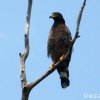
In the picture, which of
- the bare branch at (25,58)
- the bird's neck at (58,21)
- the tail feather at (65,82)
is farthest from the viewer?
the bird's neck at (58,21)

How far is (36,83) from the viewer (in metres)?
7.04

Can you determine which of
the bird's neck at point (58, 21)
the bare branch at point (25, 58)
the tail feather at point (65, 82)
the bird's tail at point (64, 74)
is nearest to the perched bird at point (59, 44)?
the bird's tail at point (64, 74)

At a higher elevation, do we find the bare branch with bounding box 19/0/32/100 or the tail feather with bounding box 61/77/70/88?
the bare branch with bounding box 19/0/32/100

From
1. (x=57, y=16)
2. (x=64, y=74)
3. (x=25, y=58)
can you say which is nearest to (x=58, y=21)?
(x=57, y=16)

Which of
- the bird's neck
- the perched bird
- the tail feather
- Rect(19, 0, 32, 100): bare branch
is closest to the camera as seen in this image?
Rect(19, 0, 32, 100): bare branch

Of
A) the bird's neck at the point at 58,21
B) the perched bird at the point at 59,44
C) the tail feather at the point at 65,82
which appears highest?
the bird's neck at the point at 58,21

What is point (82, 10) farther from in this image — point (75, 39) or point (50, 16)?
point (50, 16)

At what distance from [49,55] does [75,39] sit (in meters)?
3.13

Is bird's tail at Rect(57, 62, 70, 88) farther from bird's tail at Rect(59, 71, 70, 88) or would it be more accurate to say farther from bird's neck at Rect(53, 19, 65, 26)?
bird's neck at Rect(53, 19, 65, 26)

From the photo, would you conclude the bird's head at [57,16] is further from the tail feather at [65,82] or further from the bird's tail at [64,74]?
the tail feather at [65,82]

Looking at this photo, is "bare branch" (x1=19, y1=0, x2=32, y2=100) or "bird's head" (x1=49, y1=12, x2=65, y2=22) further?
"bird's head" (x1=49, y1=12, x2=65, y2=22)

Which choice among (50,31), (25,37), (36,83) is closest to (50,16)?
(50,31)

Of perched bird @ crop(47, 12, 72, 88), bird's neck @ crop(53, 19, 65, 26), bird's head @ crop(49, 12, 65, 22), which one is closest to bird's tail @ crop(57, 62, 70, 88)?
perched bird @ crop(47, 12, 72, 88)

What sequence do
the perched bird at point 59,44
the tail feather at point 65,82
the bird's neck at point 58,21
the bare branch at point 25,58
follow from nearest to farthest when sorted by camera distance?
1. the bare branch at point 25,58
2. the tail feather at point 65,82
3. the perched bird at point 59,44
4. the bird's neck at point 58,21
